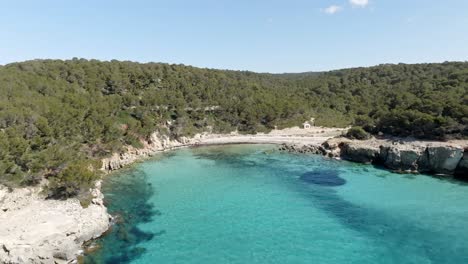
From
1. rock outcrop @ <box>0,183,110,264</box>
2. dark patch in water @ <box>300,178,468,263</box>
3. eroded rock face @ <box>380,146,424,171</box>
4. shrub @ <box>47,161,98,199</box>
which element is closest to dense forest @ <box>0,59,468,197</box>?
shrub @ <box>47,161,98,199</box>

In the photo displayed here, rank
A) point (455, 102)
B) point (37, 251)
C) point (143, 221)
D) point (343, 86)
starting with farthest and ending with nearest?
point (343, 86) < point (455, 102) < point (143, 221) < point (37, 251)

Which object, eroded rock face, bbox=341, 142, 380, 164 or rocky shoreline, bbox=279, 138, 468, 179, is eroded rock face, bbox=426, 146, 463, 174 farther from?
eroded rock face, bbox=341, 142, 380, 164

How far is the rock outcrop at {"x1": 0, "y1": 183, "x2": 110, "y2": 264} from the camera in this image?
2211 cm

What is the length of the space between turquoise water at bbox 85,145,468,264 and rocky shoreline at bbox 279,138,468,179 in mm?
2839

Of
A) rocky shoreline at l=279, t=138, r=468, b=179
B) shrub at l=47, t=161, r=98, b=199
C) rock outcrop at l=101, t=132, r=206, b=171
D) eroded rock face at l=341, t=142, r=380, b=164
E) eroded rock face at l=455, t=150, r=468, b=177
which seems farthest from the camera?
eroded rock face at l=341, t=142, r=380, b=164

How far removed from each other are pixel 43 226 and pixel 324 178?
99.0ft

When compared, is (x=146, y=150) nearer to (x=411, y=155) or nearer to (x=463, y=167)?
(x=411, y=155)

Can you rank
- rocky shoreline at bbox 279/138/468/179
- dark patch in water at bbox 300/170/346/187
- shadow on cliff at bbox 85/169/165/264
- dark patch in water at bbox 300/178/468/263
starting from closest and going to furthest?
shadow on cliff at bbox 85/169/165/264, dark patch in water at bbox 300/178/468/263, dark patch in water at bbox 300/170/346/187, rocky shoreline at bbox 279/138/468/179

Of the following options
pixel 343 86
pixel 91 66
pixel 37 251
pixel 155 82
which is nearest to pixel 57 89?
pixel 91 66

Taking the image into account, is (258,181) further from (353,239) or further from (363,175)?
(353,239)

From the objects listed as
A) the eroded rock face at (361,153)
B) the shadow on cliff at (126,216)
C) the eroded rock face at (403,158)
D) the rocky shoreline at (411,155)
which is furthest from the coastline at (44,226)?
the eroded rock face at (403,158)

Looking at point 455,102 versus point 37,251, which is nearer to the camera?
point 37,251

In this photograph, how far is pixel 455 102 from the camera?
51.9 meters

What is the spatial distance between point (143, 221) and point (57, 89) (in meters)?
37.2
